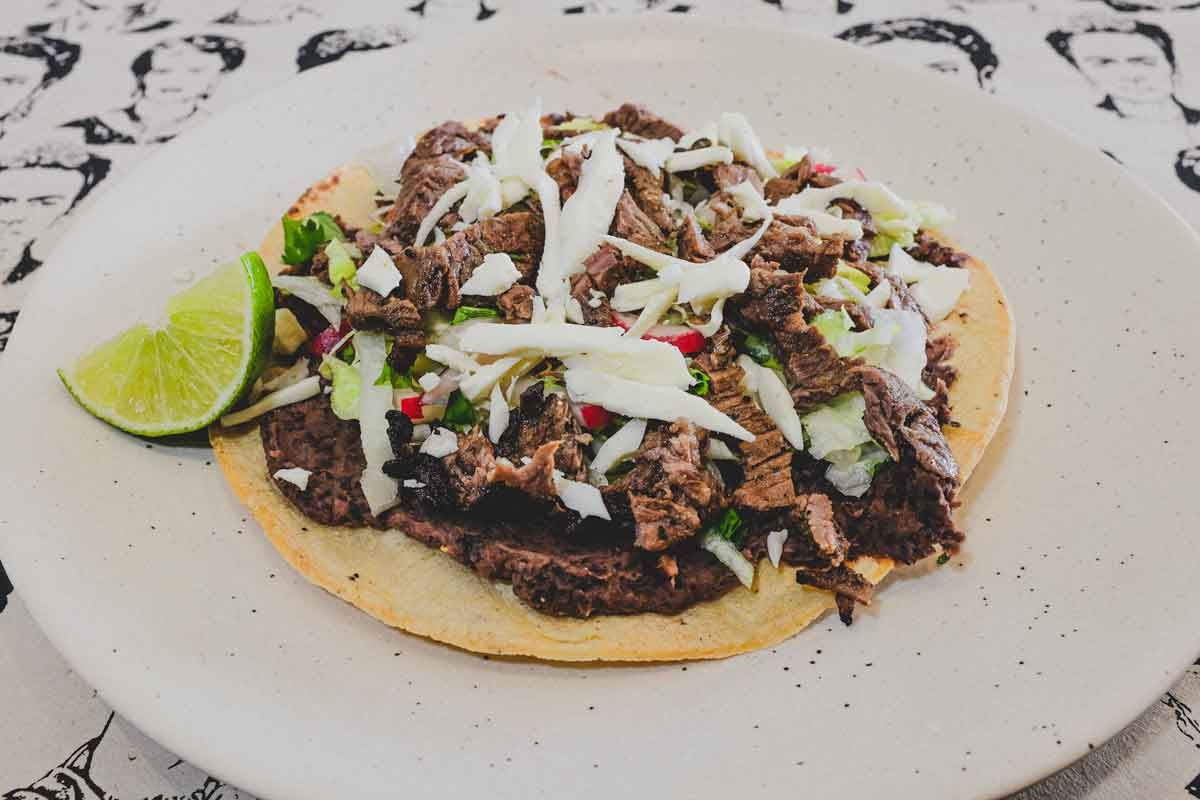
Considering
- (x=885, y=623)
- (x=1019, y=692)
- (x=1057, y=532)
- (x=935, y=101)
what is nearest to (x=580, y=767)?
(x=885, y=623)

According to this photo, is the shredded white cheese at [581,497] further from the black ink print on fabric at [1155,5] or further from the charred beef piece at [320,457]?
the black ink print on fabric at [1155,5]

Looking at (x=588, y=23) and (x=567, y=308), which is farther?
(x=588, y=23)

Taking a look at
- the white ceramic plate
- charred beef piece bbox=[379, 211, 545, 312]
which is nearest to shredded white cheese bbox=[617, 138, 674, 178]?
charred beef piece bbox=[379, 211, 545, 312]

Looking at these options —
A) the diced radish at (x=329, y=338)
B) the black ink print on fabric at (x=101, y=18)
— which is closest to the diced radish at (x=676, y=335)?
the diced radish at (x=329, y=338)

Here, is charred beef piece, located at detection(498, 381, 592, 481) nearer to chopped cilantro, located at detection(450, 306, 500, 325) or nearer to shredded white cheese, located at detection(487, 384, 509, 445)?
shredded white cheese, located at detection(487, 384, 509, 445)

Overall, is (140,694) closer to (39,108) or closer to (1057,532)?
(1057,532)
